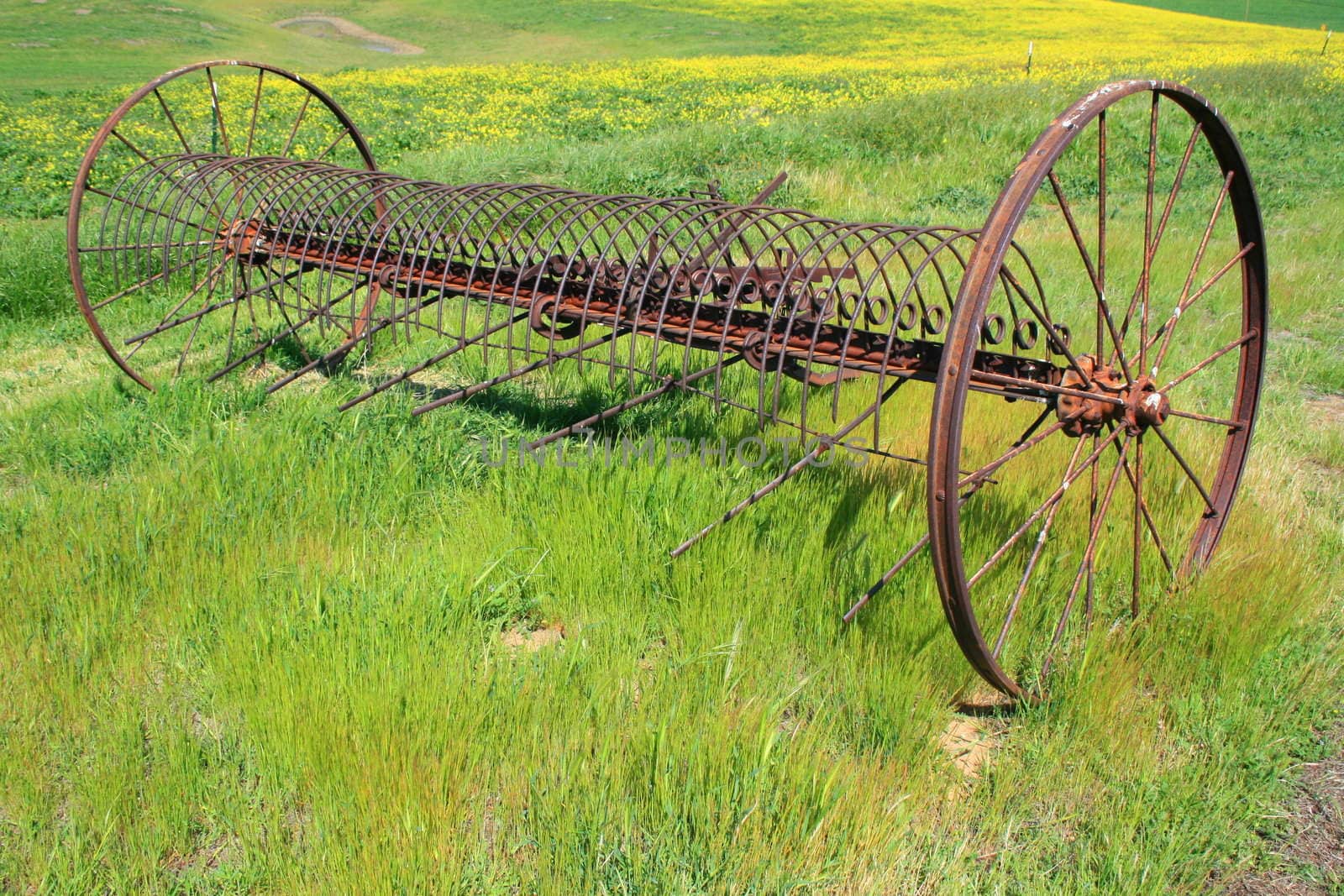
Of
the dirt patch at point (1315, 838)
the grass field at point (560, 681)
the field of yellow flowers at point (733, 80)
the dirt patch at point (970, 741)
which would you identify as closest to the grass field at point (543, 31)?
the field of yellow flowers at point (733, 80)

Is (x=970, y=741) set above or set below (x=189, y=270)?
below

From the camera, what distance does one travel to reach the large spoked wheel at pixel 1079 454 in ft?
6.51

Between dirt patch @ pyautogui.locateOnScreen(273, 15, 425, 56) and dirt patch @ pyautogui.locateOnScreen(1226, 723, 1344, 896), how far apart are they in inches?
1267

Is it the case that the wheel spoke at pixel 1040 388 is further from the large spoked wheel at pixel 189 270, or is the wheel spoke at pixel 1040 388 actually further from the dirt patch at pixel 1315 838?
the large spoked wheel at pixel 189 270

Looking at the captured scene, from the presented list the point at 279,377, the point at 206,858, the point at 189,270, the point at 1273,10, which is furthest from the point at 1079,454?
the point at 1273,10

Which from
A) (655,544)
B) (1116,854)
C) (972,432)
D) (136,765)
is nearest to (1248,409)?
(972,432)

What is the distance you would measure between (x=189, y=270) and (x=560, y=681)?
18.5 ft

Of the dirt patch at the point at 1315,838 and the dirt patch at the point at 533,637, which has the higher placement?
the dirt patch at the point at 533,637

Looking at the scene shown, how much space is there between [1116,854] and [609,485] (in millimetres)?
1935

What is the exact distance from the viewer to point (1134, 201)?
964cm

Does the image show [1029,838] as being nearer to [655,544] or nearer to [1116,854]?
[1116,854]

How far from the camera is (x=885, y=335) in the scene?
3.10 m

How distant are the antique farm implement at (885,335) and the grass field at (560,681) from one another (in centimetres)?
21

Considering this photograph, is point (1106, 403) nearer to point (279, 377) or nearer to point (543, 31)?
point (279, 377)
